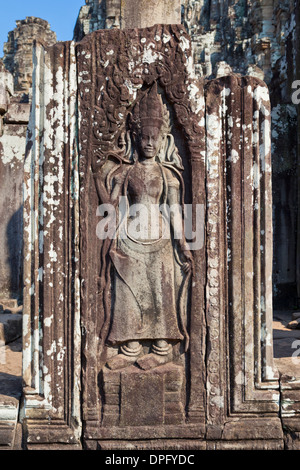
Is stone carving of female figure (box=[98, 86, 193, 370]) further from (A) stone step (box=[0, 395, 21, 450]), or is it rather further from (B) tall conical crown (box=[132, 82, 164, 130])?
(A) stone step (box=[0, 395, 21, 450])

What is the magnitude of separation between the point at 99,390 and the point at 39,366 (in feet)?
1.43

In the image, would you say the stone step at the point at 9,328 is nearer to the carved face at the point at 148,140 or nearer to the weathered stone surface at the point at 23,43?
the carved face at the point at 148,140

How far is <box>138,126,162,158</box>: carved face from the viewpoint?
3533 millimetres

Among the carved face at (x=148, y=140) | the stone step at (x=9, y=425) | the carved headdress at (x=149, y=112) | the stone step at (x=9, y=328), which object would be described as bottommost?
the stone step at (x=9, y=425)

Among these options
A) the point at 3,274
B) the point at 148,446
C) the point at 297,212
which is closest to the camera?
the point at 148,446

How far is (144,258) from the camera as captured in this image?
3590 mm

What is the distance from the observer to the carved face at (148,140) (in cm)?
353

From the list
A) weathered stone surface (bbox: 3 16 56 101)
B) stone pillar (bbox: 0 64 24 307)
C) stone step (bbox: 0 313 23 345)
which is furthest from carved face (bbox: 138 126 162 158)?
weathered stone surface (bbox: 3 16 56 101)

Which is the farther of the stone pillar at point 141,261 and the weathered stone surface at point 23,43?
the weathered stone surface at point 23,43

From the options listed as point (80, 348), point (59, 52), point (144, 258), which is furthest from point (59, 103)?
point (80, 348)

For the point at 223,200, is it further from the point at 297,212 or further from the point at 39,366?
the point at 297,212

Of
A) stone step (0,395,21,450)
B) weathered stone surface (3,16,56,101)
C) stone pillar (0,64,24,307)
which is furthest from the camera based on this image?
weathered stone surface (3,16,56,101)

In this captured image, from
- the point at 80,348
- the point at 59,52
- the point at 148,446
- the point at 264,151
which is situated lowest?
the point at 148,446

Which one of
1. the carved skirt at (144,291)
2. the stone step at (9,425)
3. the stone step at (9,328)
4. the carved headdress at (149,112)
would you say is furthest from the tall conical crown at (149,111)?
the stone step at (9,328)
